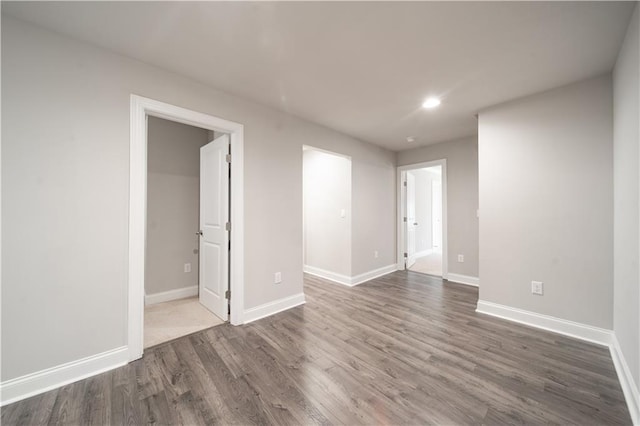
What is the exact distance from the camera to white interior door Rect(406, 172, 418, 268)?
17.2 feet

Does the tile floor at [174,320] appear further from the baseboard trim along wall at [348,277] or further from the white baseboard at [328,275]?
the baseboard trim along wall at [348,277]

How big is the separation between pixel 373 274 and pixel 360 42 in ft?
11.8

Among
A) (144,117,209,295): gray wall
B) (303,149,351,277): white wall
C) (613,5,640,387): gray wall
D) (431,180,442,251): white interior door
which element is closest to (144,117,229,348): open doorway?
(144,117,209,295): gray wall

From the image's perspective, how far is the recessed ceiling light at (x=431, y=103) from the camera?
2.65m

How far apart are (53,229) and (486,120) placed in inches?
163

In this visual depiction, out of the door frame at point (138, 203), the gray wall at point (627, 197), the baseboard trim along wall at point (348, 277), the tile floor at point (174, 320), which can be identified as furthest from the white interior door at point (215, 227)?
the gray wall at point (627, 197)

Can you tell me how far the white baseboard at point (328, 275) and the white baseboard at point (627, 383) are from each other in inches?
109

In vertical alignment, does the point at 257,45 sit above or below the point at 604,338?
above

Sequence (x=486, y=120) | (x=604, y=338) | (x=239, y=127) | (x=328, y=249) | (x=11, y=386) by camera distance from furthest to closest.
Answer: (x=328, y=249) → (x=486, y=120) → (x=239, y=127) → (x=604, y=338) → (x=11, y=386)

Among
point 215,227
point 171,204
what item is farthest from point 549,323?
point 171,204

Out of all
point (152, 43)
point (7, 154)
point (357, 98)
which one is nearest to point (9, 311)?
point (7, 154)

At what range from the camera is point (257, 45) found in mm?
1794

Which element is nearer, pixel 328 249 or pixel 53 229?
pixel 53 229

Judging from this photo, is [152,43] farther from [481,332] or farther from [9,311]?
[481,332]
